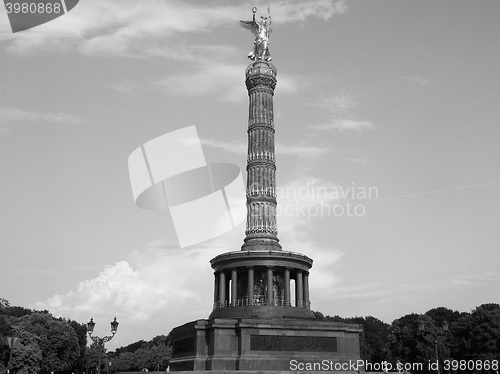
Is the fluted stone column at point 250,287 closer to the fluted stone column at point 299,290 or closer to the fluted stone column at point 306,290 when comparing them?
the fluted stone column at point 299,290

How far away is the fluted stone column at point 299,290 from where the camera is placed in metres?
32.2

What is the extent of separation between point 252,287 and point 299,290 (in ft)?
11.1

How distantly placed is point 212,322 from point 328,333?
6.34m

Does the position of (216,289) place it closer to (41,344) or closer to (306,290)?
(306,290)

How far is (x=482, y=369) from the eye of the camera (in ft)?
145

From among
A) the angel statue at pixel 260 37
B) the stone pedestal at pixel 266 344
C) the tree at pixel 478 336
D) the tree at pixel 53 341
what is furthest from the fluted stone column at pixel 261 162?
the tree at pixel 53 341

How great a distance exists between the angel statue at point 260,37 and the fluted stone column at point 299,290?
16249 mm

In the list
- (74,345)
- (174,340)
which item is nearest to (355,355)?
(174,340)

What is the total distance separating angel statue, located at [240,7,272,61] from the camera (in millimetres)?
38562

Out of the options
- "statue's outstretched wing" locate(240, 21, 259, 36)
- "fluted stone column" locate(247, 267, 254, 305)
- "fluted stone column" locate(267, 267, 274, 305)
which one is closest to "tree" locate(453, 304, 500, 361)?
"fluted stone column" locate(267, 267, 274, 305)

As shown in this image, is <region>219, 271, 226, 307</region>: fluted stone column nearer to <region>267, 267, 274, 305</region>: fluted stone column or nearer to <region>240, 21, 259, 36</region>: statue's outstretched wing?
<region>267, 267, 274, 305</region>: fluted stone column

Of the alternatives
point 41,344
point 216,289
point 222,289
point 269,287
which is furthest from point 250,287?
point 41,344

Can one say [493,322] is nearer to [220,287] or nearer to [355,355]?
[355,355]

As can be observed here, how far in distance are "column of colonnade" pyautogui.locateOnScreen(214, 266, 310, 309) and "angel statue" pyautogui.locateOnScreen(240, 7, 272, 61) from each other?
16.1 m
